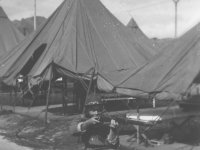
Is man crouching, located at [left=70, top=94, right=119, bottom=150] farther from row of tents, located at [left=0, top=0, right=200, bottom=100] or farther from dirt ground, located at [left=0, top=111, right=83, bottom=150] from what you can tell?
dirt ground, located at [left=0, top=111, right=83, bottom=150]

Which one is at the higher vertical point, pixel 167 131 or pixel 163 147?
pixel 167 131

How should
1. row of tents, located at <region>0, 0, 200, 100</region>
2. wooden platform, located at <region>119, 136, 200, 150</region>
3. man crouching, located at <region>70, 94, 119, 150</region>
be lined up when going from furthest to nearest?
wooden platform, located at <region>119, 136, 200, 150</region>
row of tents, located at <region>0, 0, 200, 100</region>
man crouching, located at <region>70, 94, 119, 150</region>

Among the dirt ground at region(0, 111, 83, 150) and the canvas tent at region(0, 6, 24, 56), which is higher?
the canvas tent at region(0, 6, 24, 56)

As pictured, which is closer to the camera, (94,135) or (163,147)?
(94,135)

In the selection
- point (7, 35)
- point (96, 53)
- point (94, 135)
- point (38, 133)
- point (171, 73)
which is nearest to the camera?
point (94, 135)

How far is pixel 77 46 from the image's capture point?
37.3 ft

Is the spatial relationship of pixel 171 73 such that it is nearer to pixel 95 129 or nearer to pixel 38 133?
pixel 95 129

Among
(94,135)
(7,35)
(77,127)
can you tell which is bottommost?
(94,135)

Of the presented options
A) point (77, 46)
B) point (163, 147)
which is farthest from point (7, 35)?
point (163, 147)

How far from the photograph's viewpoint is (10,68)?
11.7 meters

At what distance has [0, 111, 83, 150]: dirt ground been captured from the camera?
7.78 meters

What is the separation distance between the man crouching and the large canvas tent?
6257 mm

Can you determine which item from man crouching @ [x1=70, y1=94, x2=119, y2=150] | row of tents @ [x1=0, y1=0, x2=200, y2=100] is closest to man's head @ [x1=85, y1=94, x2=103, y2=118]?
man crouching @ [x1=70, y1=94, x2=119, y2=150]

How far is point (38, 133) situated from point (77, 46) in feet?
12.1
